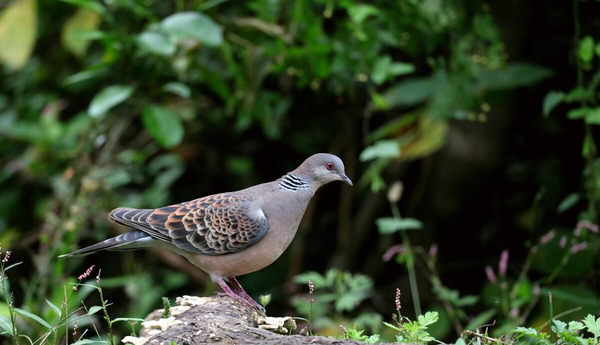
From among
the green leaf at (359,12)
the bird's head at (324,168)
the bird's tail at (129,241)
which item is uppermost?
the green leaf at (359,12)

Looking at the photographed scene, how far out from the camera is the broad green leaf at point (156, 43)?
4.54 meters

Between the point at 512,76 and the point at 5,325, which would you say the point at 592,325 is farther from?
the point at 512,76

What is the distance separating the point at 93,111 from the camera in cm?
A: 470

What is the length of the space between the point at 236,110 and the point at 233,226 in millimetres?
2609

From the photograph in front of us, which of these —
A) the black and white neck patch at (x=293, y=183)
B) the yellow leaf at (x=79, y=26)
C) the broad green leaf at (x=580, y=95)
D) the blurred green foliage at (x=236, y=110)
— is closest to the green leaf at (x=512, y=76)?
the blurred green foliage at (x=236, y=110)

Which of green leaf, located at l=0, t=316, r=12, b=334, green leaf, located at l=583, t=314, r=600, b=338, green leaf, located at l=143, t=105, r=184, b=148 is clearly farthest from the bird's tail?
green leaf, located at l=583, t=314, r=600, b=338

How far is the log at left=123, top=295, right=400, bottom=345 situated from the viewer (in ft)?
8.06

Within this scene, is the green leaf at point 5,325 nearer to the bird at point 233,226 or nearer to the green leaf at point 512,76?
the bird at point 233,226

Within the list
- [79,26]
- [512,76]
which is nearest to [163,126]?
[79,26]

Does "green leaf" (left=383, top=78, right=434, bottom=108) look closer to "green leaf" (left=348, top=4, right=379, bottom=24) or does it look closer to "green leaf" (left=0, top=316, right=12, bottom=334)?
"green leaf" (left=348, top=4, right=379, bottom=24)

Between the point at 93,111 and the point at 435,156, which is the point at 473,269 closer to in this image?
the point at 435,156

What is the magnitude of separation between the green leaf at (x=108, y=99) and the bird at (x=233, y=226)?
4.26ft

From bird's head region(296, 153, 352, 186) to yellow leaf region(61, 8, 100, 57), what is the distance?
2.58 meters

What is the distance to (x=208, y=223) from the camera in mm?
3512
